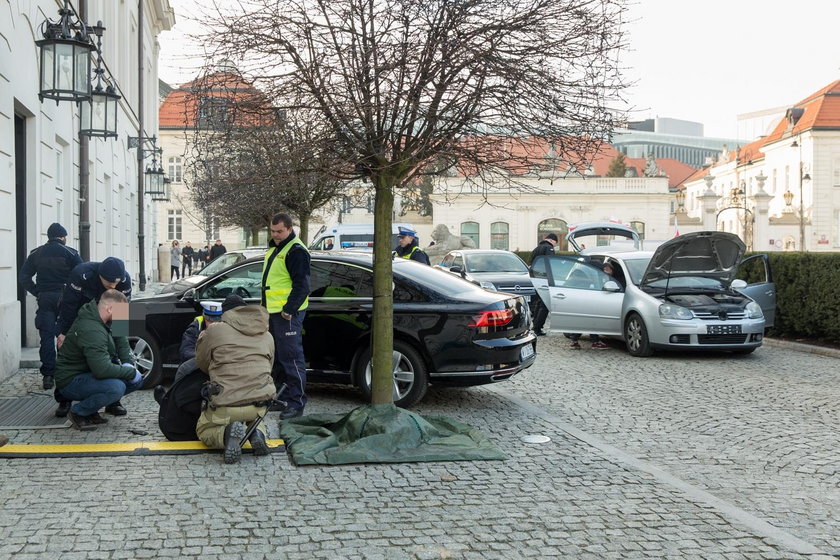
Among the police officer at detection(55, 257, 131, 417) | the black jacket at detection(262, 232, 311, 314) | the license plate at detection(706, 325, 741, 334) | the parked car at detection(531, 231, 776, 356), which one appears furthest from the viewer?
the parked car at detection(531, 231, 776, 356)

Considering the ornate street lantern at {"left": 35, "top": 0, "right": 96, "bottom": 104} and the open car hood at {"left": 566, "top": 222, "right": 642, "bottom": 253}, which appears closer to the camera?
the ornate street lantern at {"left": 35, "top": 0, "right": 96, "bottom": 104}

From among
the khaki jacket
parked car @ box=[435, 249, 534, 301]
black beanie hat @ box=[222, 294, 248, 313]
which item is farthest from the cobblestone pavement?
parked car @ box=[435, 249, 534, 301]

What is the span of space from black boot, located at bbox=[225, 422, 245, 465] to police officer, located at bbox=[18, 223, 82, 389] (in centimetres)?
399

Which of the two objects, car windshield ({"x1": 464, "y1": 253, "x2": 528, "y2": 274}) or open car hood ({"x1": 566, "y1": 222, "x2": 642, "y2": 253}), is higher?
open car hood ({"x1": 566, "y1": 222, "x2": 642, "y2": 253})

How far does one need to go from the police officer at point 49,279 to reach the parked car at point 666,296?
7876 millimetres

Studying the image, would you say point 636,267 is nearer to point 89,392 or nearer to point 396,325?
point 396,325

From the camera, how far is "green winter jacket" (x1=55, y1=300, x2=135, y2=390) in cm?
776

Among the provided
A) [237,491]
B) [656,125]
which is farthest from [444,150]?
[656,125]

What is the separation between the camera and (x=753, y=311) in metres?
14.1

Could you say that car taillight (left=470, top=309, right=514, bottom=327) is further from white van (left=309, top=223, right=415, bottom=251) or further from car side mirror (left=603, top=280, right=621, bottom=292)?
white van (left=309, top=223, right=415, bottom=251)

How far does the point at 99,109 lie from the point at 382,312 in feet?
32.3

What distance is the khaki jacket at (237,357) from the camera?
6.98m

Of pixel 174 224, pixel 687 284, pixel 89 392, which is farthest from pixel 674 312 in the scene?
pixel 174 224

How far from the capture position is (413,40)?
287 inches
